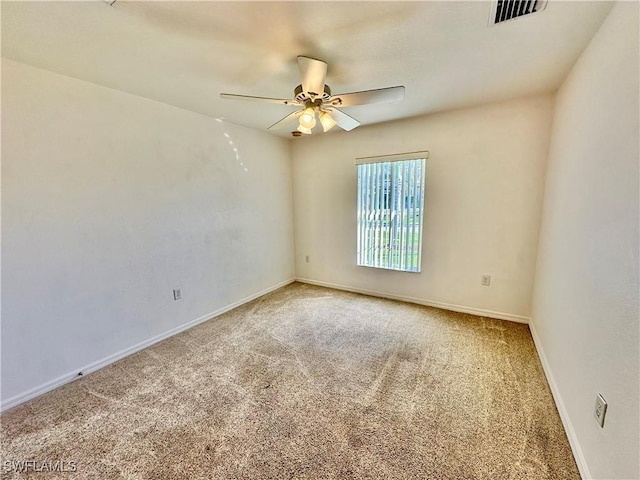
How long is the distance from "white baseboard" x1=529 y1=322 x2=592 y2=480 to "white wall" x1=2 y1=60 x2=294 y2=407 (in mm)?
3155

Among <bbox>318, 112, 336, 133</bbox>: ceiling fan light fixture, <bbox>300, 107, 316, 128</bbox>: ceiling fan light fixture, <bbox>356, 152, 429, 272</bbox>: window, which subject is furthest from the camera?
<bbox>356, 152, 429, 272</bbox>: window

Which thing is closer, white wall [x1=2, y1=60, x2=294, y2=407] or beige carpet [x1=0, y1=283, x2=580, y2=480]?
beige carpet [x1=0, y1=283, x2=580, y2=480]

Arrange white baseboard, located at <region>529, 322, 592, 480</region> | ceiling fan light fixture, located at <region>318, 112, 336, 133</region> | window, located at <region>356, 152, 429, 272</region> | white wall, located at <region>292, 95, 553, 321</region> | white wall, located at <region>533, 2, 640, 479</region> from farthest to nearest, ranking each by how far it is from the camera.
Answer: window, located at <region>356, 152, 429, 272</region>
white wall, located at <region>292, 95, 553, 321</region>
ceiling fan light fixture, located at <region>318, 112, 336, 133</region>
white baseboard, located at <region>529, 322, 592, 480</region>
white wall, located at <region>533, 2, 640, 479</region>

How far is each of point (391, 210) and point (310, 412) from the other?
97.5 inches

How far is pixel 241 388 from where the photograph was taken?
1.93m

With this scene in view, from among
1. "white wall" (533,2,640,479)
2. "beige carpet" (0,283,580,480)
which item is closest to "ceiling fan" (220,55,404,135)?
"white wall" (533,2,640,479)

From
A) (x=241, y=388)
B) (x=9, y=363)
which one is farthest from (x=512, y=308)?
(x=9, y=363)

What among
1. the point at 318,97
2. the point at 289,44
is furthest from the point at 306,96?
the point at 289,44

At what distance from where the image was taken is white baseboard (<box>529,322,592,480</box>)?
1276 mm

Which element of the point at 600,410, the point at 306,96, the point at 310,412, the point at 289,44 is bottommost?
the point at 310,412

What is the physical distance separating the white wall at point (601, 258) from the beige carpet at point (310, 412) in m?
0.33

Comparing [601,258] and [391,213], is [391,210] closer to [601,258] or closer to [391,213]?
[391,213]

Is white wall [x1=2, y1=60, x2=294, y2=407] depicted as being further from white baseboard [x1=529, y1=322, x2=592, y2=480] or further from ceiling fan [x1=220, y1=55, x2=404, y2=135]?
white baseboard [x1=529, y1=322, x2=592, y2=480]

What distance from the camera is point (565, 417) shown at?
1.55 m
